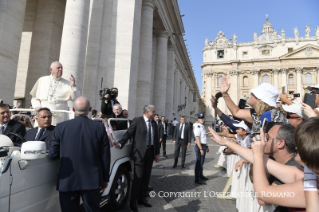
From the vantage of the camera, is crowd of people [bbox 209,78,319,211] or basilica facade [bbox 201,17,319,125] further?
basilica facade [bbox 201,17,319,125]

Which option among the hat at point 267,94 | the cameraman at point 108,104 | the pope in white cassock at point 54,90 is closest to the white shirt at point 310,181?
the hat at point 267,94

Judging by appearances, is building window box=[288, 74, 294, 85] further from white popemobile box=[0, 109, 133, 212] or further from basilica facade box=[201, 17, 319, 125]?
white popemobile box=[0, 109, 133, 212]

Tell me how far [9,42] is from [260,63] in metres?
58.8

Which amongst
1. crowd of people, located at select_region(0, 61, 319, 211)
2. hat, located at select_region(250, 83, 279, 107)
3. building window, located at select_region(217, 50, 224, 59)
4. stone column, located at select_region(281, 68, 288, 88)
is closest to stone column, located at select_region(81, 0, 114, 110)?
crowd of people, located at select_region(0, 61, 319, 211)

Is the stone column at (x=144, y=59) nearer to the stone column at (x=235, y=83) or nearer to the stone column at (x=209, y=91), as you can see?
the stone column at (x=209, y=91)

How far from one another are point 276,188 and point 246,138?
107 inches

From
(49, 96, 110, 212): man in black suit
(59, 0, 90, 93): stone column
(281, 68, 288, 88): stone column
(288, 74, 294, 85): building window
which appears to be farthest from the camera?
(288, 74, 294, 85): building window

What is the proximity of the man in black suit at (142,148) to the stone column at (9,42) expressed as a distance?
5962 mm

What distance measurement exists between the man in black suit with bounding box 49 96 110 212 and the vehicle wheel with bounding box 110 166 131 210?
43.2 inches

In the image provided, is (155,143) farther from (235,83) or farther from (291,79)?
(291,79)

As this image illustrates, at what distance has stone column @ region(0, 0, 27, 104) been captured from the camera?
7085mm

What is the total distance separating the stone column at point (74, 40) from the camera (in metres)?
7.94

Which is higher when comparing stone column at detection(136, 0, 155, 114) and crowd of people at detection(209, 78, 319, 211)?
stone column at detection(136, 0, 155, 114)

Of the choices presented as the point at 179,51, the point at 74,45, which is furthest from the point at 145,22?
the point at 179,51
